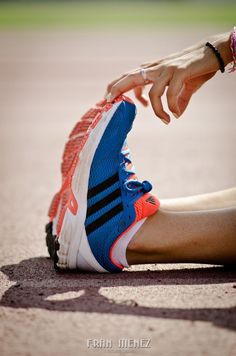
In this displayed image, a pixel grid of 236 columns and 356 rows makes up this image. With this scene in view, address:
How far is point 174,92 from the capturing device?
6.91 feet

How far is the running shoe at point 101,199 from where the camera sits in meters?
2.17

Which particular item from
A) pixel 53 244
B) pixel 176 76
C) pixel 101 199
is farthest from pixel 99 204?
pixel 176 76

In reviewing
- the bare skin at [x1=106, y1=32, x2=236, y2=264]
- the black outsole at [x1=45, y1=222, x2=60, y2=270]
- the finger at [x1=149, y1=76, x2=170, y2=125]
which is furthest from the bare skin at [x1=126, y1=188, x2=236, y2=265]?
the finger at [x1=149, y1=76, x2=170, y2=125]

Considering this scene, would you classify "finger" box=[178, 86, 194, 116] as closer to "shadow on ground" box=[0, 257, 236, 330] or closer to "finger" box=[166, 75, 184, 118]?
"finger" box=[166, 75, 184, 118]

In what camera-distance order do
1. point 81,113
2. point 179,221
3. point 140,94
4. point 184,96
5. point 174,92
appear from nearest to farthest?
point 174,92, point 179,221, point 184,96, point 140,94, point 81,113

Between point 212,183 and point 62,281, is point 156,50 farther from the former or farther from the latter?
point 62,281

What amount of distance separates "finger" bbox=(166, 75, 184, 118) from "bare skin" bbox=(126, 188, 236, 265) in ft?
1.25


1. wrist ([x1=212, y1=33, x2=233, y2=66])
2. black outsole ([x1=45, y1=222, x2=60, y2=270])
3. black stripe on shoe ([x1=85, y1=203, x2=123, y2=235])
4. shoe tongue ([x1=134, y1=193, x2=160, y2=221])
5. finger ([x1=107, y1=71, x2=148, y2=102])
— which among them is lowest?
black outsole ([x1=45, y1=222, x2=60, y2=270])

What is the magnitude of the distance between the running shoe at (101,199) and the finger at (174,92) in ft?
0.60

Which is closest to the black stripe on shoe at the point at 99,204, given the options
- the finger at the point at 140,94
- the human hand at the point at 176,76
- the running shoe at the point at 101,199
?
the running shoe at the point at 101,199

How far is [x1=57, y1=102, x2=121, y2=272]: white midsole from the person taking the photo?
2.18 m

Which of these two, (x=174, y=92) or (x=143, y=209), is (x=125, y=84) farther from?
(x=143, y=209)

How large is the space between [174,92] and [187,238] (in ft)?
1.65

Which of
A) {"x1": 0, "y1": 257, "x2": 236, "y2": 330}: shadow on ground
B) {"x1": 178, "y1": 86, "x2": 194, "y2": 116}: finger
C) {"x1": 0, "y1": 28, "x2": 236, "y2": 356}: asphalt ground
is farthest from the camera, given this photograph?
{"x1": 178, "y1": 86, "x2": 194, "y2": 116}: finger
